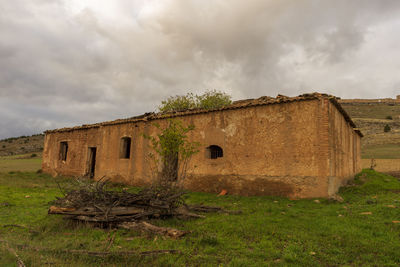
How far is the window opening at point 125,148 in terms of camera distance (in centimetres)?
1492

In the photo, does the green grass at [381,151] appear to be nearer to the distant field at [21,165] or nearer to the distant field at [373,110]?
the distant field at [373,110]

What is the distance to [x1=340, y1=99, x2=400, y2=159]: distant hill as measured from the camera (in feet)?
107

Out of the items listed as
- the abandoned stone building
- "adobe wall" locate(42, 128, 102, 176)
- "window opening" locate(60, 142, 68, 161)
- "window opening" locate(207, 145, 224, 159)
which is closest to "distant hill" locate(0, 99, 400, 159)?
the abandoned stone building

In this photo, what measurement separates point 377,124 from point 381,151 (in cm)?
1785

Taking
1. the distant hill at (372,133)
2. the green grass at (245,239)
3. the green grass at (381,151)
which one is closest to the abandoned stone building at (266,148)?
the green grass at (245,239)

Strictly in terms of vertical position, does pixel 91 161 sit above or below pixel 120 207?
above

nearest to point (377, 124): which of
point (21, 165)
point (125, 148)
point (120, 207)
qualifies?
point (125, 148)

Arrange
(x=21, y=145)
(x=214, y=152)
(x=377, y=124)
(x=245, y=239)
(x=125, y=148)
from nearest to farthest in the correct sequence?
(x=245, y=239)
(x=214, y=152)
(x=125, y=148)
(x=377, y=124)
(x=21, y=145)

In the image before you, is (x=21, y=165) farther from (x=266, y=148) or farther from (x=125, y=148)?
(x=266, y=148)

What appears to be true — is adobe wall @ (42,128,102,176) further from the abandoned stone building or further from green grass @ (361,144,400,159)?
green grass @ (361,144,400,159)

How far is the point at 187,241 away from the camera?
4.98 m

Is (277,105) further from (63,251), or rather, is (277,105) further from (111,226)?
(63,251)

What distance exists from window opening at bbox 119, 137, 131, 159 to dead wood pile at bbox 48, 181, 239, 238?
8313 mm

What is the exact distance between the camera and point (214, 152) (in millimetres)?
11672
